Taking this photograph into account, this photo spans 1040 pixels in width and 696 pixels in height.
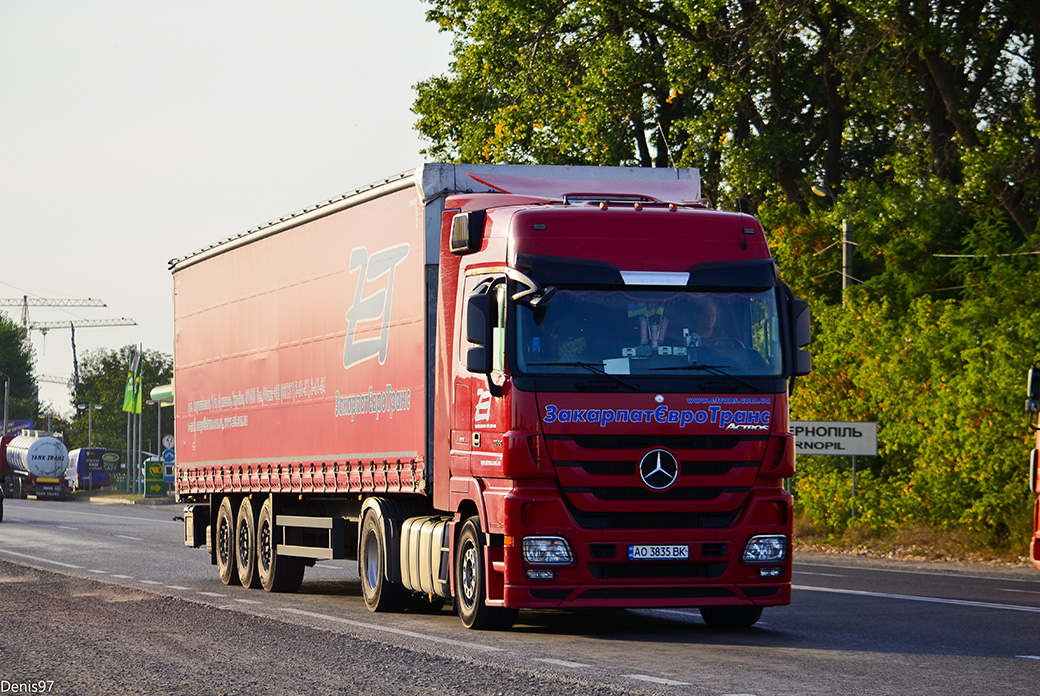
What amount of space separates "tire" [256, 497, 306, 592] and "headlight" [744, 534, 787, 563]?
23.3 feet

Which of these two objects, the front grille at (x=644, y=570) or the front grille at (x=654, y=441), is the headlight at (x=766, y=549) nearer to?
the front grille at (x=644, y=570)

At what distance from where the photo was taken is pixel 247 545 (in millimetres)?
20094

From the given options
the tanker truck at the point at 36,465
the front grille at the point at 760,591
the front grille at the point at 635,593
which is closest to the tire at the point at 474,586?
the front grille at the point at 635,593

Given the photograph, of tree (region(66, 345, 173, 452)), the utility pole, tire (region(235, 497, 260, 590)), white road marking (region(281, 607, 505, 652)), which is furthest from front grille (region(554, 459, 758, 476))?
tree (region(66, 345, 173, 452))

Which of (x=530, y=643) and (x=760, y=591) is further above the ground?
(x=760, y=591)

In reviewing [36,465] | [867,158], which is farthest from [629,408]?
[36,465]

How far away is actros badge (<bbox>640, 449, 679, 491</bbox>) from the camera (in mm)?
13258

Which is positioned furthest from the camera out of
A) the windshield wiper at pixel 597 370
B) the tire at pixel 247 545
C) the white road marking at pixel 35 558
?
the white road marking at pixel 35 558

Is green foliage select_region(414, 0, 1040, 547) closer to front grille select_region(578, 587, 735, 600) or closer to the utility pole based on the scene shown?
the utility pole

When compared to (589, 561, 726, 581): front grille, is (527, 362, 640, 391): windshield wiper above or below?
above

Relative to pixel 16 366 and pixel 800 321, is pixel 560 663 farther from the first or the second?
pixel 16 366

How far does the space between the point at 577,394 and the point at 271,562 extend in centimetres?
729

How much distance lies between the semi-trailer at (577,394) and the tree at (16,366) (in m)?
137

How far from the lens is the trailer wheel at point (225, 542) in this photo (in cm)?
2075
